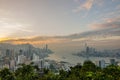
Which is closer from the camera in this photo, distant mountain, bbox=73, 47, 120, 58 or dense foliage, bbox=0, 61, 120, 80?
dense foliage, bbox=0, 61, 120, 80

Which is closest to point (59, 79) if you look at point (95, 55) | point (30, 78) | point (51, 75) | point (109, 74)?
point (51, 75)

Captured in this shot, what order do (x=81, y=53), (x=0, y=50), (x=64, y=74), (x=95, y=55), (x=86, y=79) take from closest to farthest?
(x=86, y=79) → (x=64, y=74) → (x=0, y=50) → (x=95, y=55) → (x=81, y=53)

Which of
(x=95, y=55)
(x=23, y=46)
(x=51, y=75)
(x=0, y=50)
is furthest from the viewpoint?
(x=95, y=55)

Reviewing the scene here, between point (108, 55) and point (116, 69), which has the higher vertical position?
point (116, 69)

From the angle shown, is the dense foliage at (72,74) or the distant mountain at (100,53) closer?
the dense foliage at (72,74)

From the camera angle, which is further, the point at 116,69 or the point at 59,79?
the point at 59,79

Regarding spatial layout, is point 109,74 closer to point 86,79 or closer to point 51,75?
point 86,79

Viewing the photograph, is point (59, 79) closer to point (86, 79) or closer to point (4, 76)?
point (86, 79)

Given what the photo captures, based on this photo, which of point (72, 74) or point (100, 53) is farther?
point (100, 53)

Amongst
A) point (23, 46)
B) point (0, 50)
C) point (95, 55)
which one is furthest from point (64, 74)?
point (95, 55)
